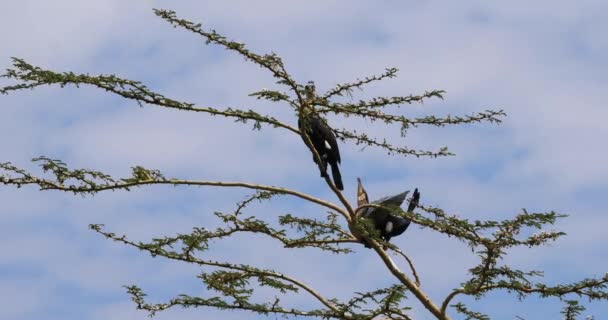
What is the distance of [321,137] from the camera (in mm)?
11711

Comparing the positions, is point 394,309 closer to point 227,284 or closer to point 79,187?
point 227,284

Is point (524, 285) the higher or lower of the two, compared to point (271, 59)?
lower

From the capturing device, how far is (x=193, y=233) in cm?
1234

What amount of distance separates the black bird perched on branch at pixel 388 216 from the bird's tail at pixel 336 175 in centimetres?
31

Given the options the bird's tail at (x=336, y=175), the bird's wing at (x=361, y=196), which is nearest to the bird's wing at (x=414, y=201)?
the bird's wing at (x=361, y=196)

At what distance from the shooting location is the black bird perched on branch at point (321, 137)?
11047 millimetres

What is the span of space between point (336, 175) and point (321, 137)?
0.61 meters

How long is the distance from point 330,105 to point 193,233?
7.56 feet

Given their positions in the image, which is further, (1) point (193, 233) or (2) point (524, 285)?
(1) point (193, 233)

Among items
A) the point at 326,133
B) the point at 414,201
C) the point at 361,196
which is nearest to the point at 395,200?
the point at 414,201

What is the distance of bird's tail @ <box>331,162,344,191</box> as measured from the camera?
12.1 m

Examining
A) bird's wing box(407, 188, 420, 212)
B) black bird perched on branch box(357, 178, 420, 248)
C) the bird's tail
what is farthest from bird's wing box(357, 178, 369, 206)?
bird's wing box(407, 188, 420, 212)

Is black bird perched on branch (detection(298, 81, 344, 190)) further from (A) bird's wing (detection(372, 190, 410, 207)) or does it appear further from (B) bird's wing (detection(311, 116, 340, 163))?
(A) bird's wing (detection(372, 190, 410, 207))

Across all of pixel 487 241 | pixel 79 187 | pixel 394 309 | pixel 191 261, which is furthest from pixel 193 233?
pixel 487 241
